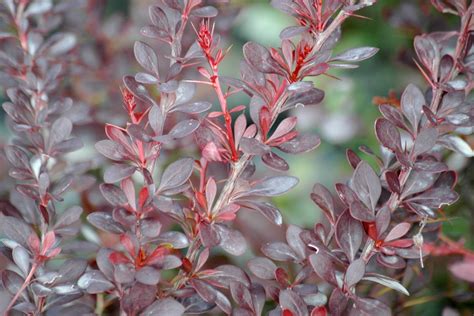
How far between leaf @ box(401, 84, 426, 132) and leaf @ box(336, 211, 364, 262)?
0.32 ft

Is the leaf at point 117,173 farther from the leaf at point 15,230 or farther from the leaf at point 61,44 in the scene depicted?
the leaf at point 61,44

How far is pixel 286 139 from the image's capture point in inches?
20.9

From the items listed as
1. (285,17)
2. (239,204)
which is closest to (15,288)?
(239,204)

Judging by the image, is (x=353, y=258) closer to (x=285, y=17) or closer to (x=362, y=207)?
(x=362, y=207)

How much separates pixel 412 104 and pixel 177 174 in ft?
0.68

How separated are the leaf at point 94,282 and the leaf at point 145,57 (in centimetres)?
17

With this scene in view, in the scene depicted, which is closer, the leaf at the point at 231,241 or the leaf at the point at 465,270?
the leaf at the point at 231,241

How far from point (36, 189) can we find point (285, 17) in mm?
922

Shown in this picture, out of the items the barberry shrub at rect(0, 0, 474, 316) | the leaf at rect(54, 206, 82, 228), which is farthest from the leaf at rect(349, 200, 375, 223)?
the leaf at rect(54, 206, 82, 228)

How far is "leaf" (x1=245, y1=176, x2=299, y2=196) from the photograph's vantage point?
54 cm

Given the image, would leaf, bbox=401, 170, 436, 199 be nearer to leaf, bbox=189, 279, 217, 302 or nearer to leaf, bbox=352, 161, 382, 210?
leaf, bbox=352, 161, 382, 210

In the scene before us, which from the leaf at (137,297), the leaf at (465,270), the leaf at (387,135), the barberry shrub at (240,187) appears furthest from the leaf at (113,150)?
the leaf at (465,270)

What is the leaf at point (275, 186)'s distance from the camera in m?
0.54

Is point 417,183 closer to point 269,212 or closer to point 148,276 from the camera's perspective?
point 269,212
